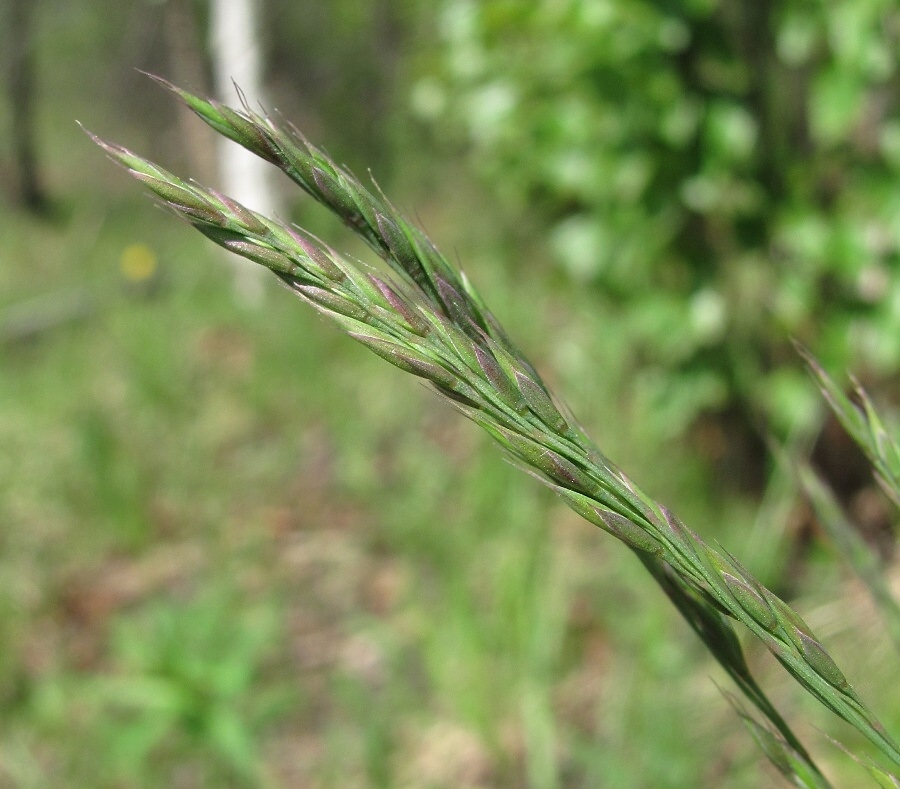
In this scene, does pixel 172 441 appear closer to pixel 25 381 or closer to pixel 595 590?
pixel 25 381

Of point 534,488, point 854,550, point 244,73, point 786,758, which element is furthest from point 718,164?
point 244,73

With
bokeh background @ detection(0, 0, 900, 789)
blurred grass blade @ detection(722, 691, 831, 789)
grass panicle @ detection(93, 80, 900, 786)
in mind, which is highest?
grass panicle @ detection(93, 80, 900, 786)

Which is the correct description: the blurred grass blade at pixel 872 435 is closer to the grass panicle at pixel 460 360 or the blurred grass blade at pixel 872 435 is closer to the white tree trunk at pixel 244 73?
the grass panicle at pixel 460 360

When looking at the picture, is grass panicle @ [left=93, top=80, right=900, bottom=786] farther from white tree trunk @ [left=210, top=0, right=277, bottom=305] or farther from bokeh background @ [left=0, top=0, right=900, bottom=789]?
white tree trunk @ [left=210, top=0, right=277, bottom=305]

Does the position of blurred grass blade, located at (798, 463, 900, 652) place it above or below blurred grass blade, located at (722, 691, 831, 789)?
above

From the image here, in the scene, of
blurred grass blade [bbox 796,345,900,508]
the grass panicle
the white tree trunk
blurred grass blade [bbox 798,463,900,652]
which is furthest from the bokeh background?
the white tree trunk

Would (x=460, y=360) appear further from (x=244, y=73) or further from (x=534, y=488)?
(x=244, y=73)
